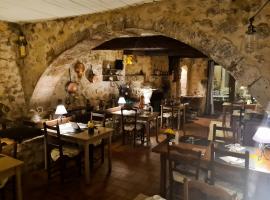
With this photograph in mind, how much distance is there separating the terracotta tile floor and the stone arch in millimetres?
1342

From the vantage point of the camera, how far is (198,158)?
2762 mm

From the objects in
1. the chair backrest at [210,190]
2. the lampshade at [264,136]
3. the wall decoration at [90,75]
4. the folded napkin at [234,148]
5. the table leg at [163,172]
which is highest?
the wall decoration at [90,75]

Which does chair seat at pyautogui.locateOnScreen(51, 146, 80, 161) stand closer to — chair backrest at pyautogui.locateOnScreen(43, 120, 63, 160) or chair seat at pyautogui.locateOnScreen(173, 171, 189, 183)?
chair backrest at pyautogui.locateOnScreen(43, 120, 63, 160)

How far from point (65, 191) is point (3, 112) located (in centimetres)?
241

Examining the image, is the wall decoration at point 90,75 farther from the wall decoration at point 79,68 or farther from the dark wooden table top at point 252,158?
the dark wooden table top at point 252,158

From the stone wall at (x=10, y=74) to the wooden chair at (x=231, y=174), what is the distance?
4289 millimetres

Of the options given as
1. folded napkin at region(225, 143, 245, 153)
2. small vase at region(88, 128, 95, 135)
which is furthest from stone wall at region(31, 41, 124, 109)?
folded napkin at region(225, 143, 245, 153)

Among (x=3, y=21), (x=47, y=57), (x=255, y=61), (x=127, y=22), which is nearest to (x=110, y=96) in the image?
(x=47, y=57)

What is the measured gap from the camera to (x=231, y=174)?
302 centimetres

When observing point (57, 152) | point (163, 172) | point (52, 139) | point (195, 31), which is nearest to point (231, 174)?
point (163, 172)

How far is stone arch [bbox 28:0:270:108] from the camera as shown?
9.37 feet

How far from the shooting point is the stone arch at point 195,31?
2.86m

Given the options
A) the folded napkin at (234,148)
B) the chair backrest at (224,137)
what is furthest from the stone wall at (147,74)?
the folded napkin at (234,148)

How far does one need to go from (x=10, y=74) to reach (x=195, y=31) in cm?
406
